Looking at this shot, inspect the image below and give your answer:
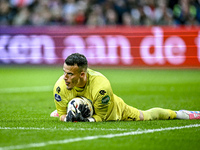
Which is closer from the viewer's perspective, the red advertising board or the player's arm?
the player's arm

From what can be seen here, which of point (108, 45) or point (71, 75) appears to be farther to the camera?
point (108, 45)

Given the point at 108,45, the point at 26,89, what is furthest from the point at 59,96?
the point at 108,45

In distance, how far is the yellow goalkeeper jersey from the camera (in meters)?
7.41

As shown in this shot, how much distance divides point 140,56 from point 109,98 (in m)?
13.5

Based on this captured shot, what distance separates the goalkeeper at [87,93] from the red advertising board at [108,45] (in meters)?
12.7

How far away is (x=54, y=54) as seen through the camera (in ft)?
69.6

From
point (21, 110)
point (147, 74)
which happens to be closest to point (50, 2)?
point (147, 74)

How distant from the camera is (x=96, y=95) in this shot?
292 inches


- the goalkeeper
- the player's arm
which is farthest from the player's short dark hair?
the player's arm

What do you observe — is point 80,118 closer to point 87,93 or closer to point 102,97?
point 87,93

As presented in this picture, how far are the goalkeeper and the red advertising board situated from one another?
1265cm

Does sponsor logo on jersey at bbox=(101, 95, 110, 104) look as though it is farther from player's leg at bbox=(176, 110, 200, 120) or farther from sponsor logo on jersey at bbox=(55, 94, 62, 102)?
player's leg at bbox=(176, 110, 200, 120)

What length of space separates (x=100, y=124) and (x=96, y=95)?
0.45 meters

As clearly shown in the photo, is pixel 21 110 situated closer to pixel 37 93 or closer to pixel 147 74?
pixel 37 93
